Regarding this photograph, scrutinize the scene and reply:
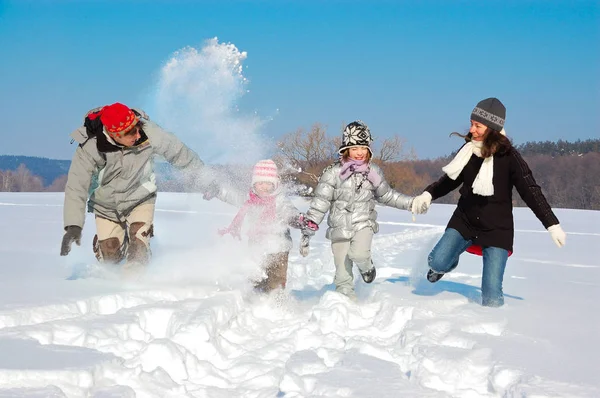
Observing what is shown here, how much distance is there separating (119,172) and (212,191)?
0.88m

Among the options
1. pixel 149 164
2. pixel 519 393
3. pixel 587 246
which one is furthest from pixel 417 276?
pixel 587 246

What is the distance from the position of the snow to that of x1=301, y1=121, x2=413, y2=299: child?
37 cm

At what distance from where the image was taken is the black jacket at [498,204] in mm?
5031

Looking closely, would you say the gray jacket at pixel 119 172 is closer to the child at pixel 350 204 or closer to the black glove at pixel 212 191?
the black glove at pixel 212 191

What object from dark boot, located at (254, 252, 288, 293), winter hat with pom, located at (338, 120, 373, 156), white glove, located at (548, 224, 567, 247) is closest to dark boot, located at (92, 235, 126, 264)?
dark boot, located at (254, 252, 288, 293)

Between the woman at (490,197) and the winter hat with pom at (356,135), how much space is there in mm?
733

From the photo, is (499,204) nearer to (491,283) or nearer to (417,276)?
(491,283)

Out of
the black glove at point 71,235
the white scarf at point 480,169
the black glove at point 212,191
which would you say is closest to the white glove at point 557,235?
the white scarf at point 480,169

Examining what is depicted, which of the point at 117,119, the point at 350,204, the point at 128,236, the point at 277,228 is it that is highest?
the point at 117,119

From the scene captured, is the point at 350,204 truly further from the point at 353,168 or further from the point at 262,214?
the point at 262,214

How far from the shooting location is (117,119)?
5.31m

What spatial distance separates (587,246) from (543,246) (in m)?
1.09

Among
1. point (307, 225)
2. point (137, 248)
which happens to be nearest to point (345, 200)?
point (307, 225)

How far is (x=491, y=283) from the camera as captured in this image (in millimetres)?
5113
